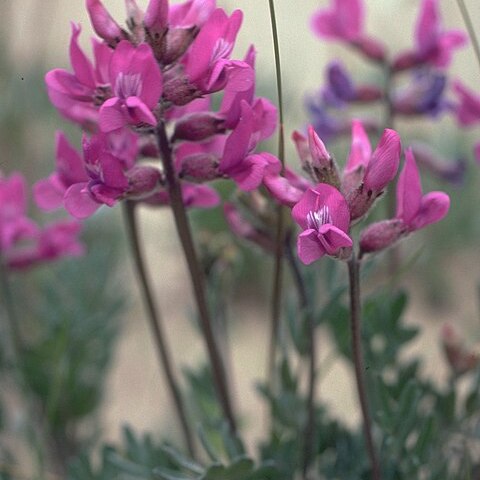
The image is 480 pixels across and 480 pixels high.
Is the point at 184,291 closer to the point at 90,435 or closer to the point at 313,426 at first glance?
the point at 90,435

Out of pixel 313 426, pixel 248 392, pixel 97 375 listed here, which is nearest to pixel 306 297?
pixel 313 426

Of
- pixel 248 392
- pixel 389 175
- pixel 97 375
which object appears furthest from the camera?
pixel 248 392

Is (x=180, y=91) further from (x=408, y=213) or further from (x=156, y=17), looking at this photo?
(x=408, y=213)

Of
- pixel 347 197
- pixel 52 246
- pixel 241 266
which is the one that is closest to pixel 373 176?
pixel 347 197

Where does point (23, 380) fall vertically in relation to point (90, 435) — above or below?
above

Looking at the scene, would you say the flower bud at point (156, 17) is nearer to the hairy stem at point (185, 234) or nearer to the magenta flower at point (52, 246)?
the hairy stem at point (185, 234)
